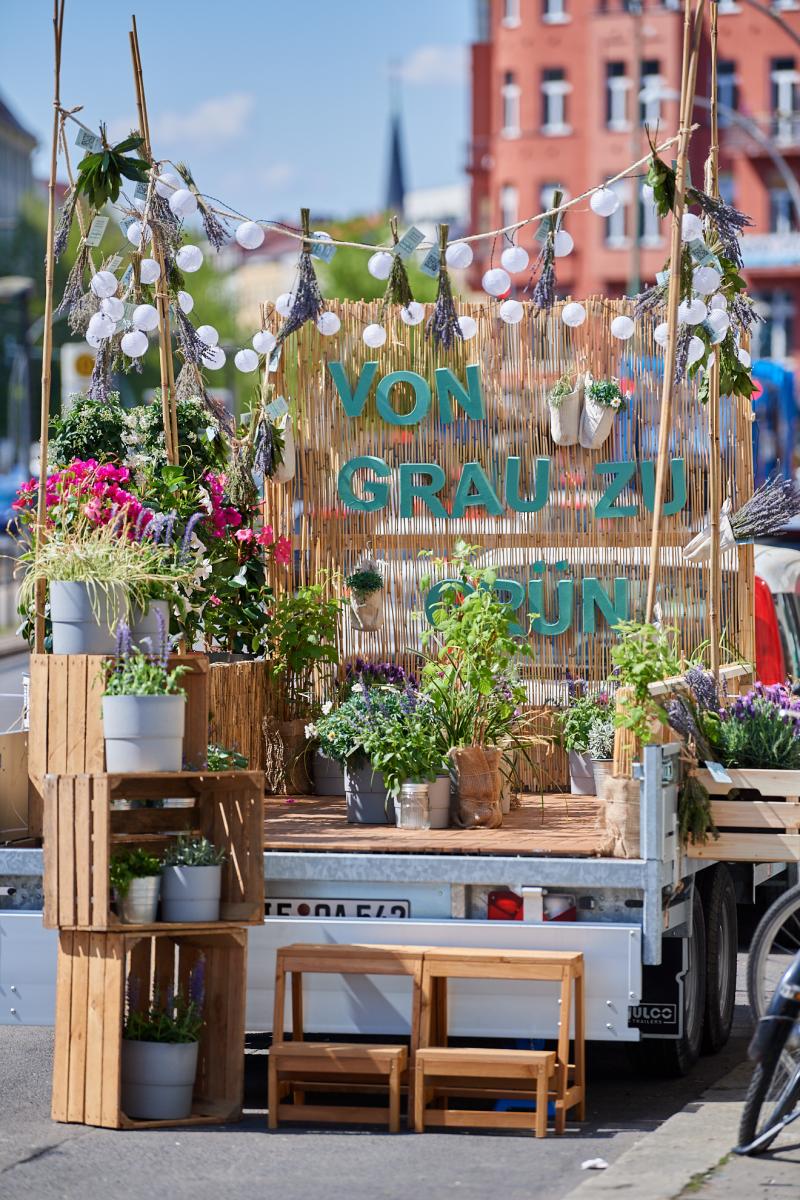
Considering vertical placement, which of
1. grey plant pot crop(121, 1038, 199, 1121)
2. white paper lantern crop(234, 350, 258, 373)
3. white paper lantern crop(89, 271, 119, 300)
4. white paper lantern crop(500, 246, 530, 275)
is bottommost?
grey plant pot crop(121, 1038, 199, 1121)

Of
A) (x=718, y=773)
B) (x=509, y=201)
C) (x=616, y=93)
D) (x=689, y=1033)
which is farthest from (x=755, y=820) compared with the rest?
(x=509, y=201)

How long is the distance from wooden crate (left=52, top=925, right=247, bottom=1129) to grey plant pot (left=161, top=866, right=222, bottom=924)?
0.07m

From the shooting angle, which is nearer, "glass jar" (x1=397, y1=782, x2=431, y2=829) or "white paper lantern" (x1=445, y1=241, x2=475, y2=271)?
"glass jar" (x1=397, y1=782, x2=431, y2=829)

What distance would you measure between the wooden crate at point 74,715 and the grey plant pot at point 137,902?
1.72 feet

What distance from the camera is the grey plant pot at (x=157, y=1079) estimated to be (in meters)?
7.23

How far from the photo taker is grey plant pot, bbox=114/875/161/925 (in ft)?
23.9

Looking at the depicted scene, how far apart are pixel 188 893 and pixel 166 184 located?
12.2 feet

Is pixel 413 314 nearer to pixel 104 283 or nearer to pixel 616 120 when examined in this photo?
pixel 104 283

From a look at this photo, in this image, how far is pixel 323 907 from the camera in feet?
24.8

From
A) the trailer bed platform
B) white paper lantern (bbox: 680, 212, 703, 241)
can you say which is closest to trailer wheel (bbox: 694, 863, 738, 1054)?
the trailer bed platform

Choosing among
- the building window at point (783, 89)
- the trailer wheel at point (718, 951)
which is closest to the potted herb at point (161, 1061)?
the trailer wheel at point (718, 951)

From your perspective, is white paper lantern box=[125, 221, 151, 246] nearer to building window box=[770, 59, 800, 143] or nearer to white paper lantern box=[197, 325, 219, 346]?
white paper lantern box=[197, 325, 219, 346]

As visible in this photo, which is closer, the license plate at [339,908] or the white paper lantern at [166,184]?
the license plate at [339,908]

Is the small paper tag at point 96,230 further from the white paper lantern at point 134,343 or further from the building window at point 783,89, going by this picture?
the building window at point 783,89
